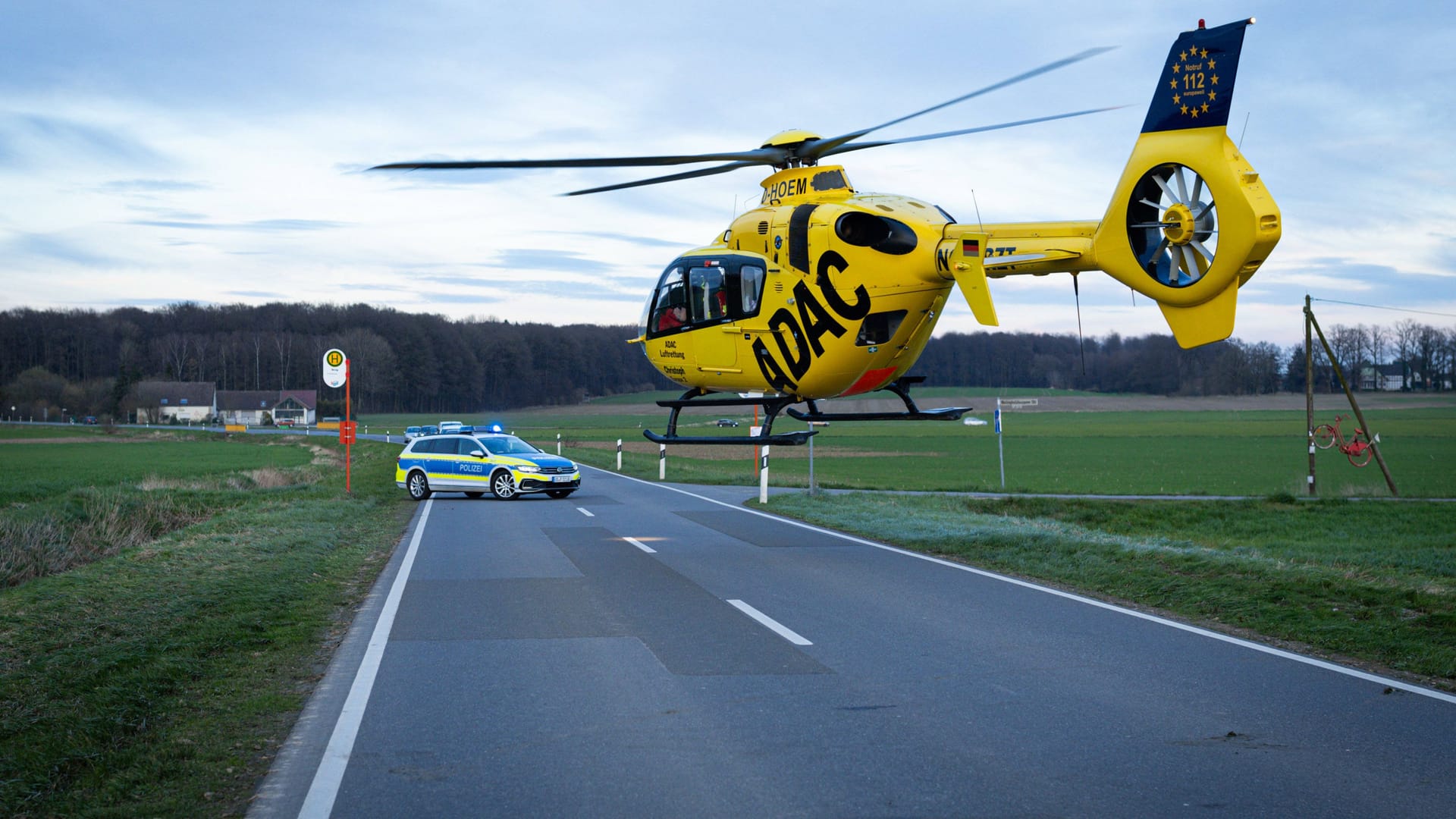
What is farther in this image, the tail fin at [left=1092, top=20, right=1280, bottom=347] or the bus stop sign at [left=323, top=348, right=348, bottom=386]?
the bus stop sign at [left=323, top=348, right=348, bottom=386]

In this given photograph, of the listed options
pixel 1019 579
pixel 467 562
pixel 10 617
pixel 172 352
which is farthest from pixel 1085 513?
pixel 172 352

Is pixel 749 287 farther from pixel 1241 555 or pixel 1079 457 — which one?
pixel 1079 457

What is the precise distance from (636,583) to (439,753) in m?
6.47

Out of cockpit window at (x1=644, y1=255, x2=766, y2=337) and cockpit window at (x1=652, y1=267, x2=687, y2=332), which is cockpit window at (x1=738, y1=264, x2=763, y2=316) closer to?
cockpit window at (x1=644, y1=255, x2=766, y2=337)

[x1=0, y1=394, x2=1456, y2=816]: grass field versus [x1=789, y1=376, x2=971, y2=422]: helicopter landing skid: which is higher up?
[x1=789, y1=376, x2=971, y2=422]: helicopter landing skid

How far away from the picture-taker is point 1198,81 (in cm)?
936

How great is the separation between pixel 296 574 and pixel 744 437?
5.66 metres

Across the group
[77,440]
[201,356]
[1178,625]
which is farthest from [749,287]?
[201,356]

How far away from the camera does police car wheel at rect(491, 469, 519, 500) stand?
86.3ft

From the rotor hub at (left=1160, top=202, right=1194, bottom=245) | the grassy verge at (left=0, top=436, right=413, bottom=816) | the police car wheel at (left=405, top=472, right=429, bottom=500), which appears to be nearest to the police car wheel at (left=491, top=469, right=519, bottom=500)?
the police car wheel at (left=405, top=472, right=429, bottom=500)

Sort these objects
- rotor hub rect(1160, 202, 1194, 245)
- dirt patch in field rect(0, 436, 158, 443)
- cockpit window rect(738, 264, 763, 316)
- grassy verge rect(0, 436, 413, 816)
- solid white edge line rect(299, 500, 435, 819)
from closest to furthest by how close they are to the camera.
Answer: solid white edge line rect(299, 500, 435, 819) < grassy verge rect(0, 436, 413, 816) < rotor hub rect(1160, 202, 1194, 245) < cockpit window rect(738, 264, 763, 316) < dirt patch in field rect(0, 436, 158, 443)

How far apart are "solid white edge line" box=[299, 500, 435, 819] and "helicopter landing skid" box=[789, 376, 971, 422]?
6.53 metres

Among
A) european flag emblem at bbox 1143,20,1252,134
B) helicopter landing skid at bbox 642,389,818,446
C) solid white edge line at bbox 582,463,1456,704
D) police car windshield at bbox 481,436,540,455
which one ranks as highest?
european flag emblem at bbox 1143,20,1252,134

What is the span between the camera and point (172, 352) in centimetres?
14325
